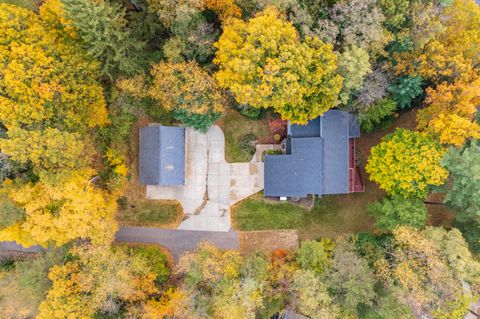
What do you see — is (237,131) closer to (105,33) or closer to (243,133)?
(243,133)

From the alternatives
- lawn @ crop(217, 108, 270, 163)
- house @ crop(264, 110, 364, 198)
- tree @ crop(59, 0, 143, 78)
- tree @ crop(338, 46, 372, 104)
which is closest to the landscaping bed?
lawn @ crop(217, 108, 270, 163)

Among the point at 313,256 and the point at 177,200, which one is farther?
the point at 177,200

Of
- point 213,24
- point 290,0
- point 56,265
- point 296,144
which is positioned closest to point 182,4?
point 213,24

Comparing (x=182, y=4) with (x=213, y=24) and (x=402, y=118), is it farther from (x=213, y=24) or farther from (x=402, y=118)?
(x=402, y=118)

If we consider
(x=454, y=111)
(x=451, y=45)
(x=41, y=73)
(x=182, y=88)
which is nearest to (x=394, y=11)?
(x=451, y=45)

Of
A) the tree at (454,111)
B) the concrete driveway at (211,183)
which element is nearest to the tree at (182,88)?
the concrete driveway at (211,183)

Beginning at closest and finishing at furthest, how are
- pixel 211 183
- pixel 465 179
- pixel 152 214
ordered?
pixel 465 179
pixel 211 183
pixel 152 214

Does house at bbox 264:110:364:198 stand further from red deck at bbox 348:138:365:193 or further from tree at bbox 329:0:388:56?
tree at bbox 329:0:388:56

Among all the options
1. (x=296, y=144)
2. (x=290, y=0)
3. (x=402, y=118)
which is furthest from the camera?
(x=402, y=118)
